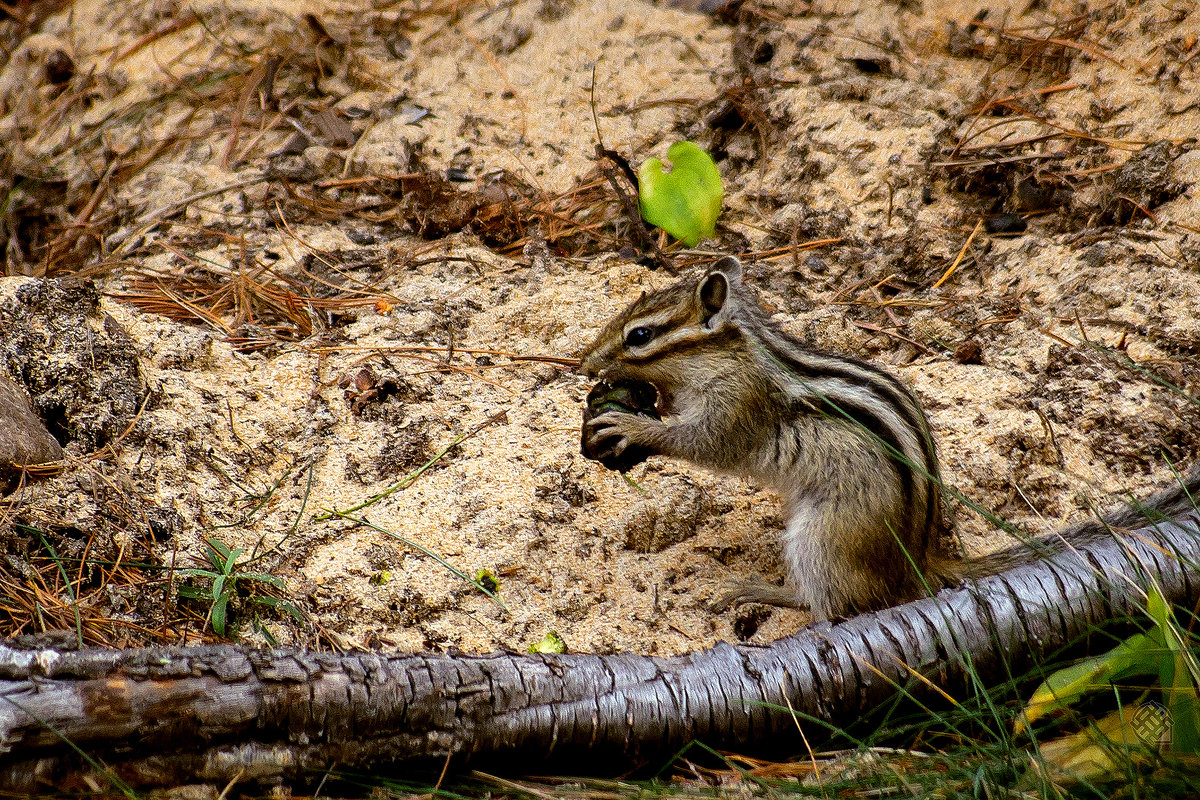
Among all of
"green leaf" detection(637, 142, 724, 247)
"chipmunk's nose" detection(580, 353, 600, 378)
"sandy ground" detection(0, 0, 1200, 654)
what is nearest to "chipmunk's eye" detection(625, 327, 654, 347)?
"chipmunk's nose" detection(580, 353, 600, 378)

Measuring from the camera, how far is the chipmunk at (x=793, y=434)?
10.4 feet

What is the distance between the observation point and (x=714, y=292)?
351 cm

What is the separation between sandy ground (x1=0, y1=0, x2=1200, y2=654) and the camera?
343 cm

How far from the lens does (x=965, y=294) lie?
14.7 feet

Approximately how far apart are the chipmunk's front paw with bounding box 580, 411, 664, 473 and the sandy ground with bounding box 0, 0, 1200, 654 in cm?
22

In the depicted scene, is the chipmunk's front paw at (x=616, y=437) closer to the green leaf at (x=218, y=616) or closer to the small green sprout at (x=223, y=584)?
the small green sprout at (x=223, y=584)

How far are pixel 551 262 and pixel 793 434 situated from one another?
5.93 feet

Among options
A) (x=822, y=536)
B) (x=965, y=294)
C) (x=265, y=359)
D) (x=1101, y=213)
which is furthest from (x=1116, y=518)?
(x=265, y=359)

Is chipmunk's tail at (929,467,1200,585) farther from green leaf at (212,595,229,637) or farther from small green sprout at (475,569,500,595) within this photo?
green leaf at (212,595,229,637)

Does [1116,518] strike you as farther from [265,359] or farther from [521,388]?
[265,359]

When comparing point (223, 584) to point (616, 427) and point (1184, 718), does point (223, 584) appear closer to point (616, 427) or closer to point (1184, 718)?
point (616, 427)

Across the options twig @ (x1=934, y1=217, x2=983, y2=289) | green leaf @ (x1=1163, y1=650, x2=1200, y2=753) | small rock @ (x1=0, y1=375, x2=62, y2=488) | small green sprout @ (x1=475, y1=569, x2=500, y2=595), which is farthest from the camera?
twig @ (x1=934, y1=217, x2=983, y2=289)

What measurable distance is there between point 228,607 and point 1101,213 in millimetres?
3881

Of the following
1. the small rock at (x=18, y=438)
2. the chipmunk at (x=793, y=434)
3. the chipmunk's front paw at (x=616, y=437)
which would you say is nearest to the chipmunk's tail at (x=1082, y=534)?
the chipmunk at (x=793, y=434)
